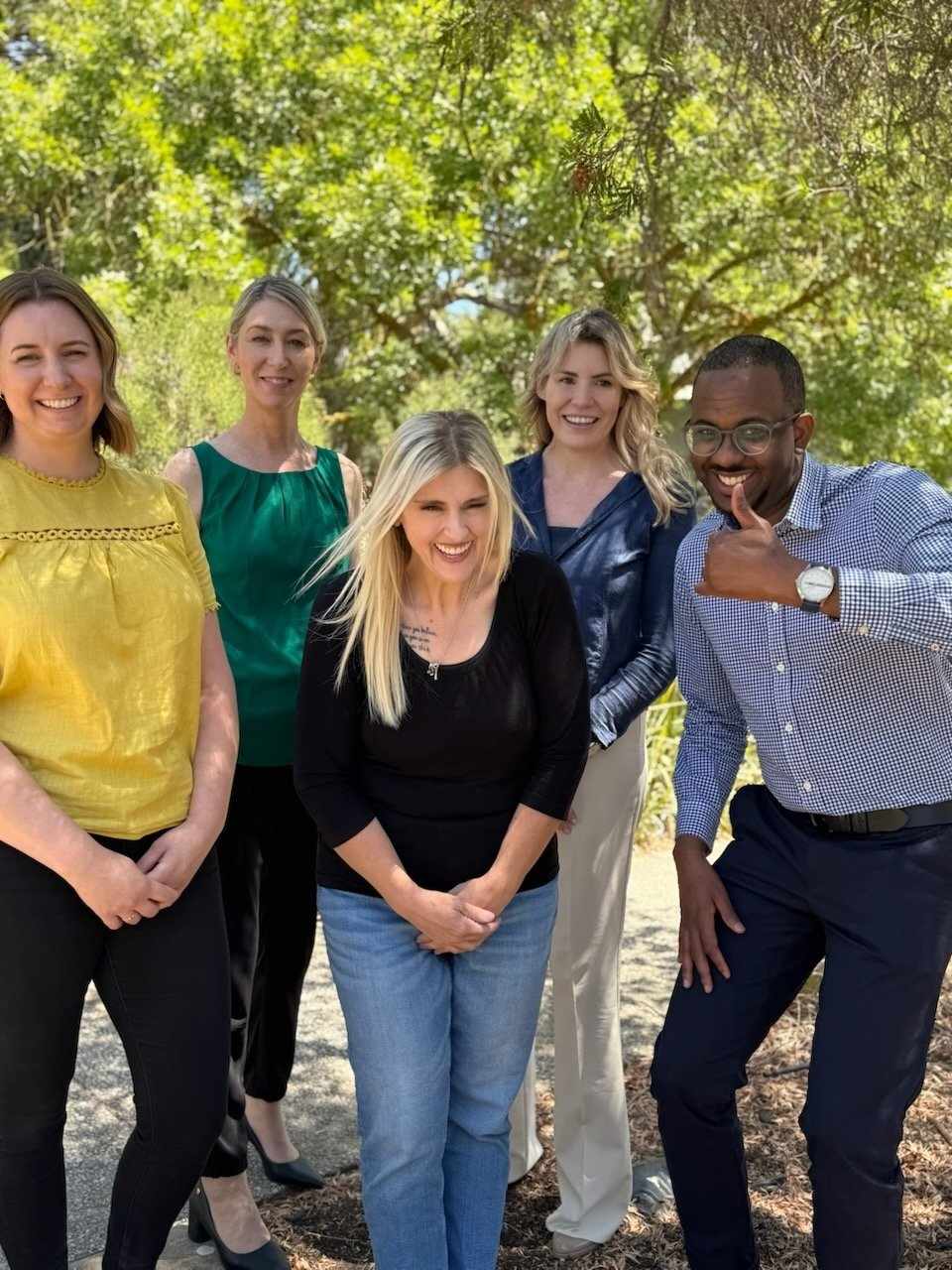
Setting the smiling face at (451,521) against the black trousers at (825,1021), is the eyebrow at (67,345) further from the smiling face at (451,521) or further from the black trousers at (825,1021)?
the black trousers at (825,1021)

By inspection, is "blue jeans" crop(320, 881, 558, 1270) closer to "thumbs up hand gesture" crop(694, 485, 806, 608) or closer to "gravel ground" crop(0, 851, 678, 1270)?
"thumbs up hand gesture" crop(694, 485, 806, 608)

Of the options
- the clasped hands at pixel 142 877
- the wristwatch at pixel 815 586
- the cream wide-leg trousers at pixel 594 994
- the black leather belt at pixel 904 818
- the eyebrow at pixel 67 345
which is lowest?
the cream wide-leg trousers at pixel 594 994

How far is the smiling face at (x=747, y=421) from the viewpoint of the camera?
3.06 meters

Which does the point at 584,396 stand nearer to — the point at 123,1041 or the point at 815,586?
the point at 815,586

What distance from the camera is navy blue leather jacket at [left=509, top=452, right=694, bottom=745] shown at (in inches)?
146

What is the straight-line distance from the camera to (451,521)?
3.01m

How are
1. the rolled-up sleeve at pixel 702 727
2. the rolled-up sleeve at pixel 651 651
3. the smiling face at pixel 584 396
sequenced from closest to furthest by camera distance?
the rolled-up sleeve at pixel 702 727 → the rolled-up sleeve at pixel 651 651 → the smiling face at pixel 584 396

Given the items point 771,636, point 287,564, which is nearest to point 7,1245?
point 287,564

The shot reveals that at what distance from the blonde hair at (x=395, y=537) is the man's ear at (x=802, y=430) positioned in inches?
25.9

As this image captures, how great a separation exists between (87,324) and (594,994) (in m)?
2.15

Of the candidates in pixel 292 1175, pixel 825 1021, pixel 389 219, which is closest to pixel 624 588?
pixel 825 1021

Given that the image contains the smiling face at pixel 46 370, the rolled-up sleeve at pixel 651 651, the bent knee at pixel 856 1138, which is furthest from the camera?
the rolled-up sleeve at pixel 651 651

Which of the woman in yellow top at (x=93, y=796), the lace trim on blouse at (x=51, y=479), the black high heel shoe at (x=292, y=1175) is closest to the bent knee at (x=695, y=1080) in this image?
the woman in yellow top at (x=93, y=796)

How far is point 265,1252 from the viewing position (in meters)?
3.55
